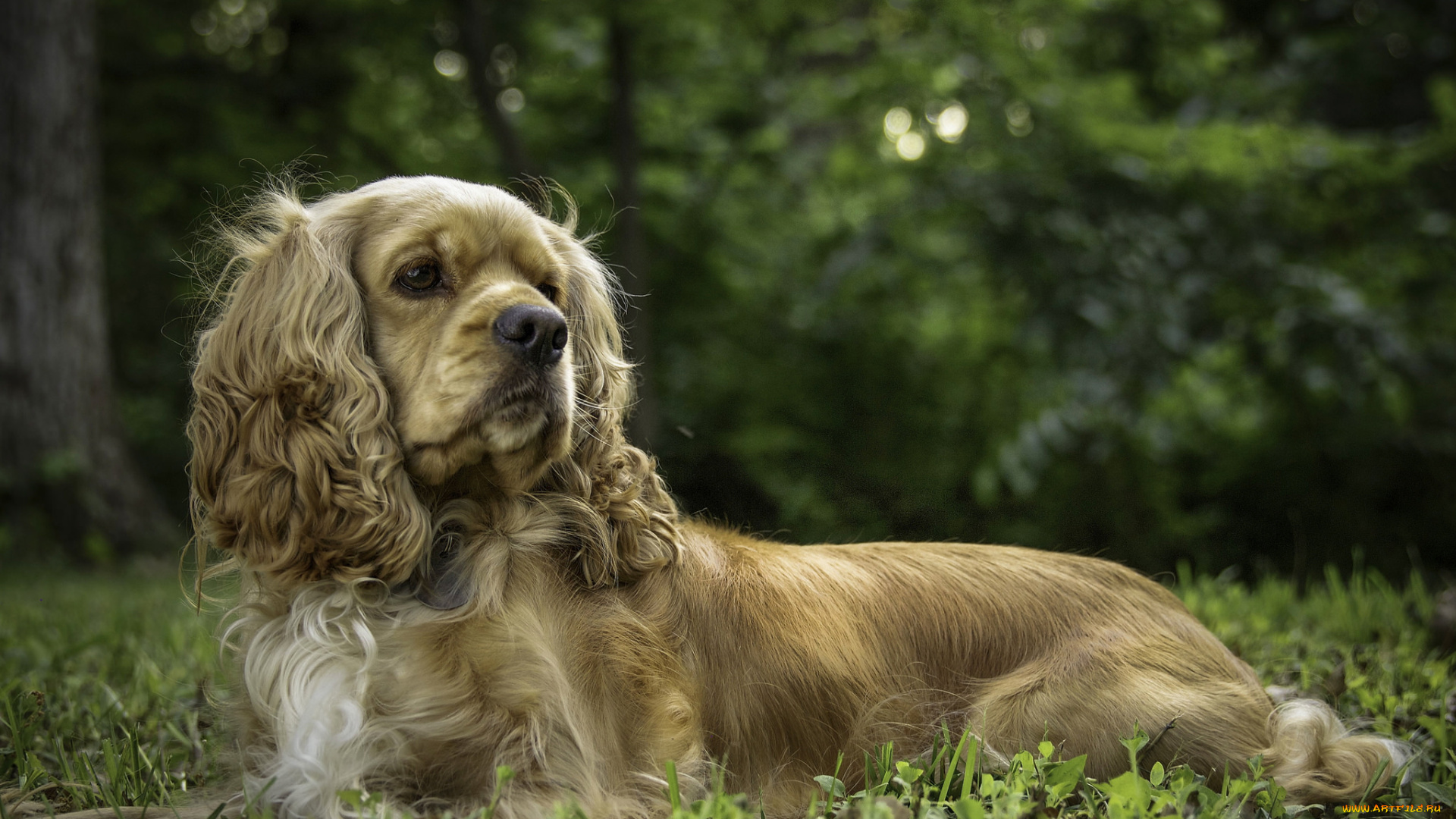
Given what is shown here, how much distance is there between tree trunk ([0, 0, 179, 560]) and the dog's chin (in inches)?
221

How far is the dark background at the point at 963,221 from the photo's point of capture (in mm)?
5648

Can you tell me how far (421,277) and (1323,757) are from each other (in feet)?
7.41

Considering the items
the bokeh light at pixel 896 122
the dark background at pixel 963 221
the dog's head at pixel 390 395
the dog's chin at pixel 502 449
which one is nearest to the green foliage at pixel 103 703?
the dog's head at pixel 390 395

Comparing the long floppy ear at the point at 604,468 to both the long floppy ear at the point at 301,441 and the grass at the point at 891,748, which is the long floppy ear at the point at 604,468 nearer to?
the long floppy ear at the point at 301,441

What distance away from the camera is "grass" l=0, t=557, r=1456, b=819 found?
195 centimetres

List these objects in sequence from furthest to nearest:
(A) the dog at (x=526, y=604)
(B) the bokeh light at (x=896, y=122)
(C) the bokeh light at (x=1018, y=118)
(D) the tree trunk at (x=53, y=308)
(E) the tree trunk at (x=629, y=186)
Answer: (E) the tree trunk at (x=629, y=186) < (B) the bokeh light at (x=896, y=122) < (D) the tree trunk at (x=53, y=308) < (C) the bokeh light at (x=1018, y=118) < (A) the dog at (x=526, y=604)

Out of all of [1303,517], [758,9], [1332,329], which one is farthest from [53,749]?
[1303,517]

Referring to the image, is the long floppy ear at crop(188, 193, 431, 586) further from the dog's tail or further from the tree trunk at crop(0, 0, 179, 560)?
the tree trunk at crop(0, 0, 179, 560)

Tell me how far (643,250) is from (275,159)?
275 centimetres

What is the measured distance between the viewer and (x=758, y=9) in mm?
7105

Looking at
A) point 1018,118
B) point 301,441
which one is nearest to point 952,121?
point 1018,118

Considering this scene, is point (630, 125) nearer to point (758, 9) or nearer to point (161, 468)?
point (758, 9)

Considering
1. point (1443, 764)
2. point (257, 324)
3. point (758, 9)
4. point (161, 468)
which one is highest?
point (758, 9)

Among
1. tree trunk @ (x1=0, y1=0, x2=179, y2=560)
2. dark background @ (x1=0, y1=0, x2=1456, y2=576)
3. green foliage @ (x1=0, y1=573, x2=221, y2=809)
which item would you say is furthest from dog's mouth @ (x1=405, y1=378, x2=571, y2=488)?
tree trunk @ (x1=0, y1=0, x2=179, y2=560)
